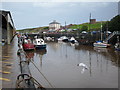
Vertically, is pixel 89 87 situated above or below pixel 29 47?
below

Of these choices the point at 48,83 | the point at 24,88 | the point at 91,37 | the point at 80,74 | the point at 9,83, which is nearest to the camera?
the point at 24,88

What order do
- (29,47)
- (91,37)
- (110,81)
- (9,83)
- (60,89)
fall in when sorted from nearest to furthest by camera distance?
(9,83)
(60,89)
(110,81)
(29,47)
(91,37)

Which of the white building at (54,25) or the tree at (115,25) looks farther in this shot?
the white building at (54,25)

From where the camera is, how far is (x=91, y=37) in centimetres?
5794

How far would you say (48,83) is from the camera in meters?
13.1

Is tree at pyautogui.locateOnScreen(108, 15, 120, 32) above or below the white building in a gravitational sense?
below

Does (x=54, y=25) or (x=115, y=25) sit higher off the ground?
(x=54, y=25)

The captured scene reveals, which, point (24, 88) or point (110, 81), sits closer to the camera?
point (24, 88)

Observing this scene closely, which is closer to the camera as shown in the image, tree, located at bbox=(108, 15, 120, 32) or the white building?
tree, located at bbox=(108, 15, 120, 32)

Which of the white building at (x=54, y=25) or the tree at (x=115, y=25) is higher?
the white building at (x=54, y=25)

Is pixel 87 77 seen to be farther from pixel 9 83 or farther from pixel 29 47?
pixel 29 47

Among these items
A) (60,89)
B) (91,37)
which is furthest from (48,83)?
(91,37)

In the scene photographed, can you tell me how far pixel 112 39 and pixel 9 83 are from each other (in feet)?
137

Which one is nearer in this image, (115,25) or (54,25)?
(115,25)
